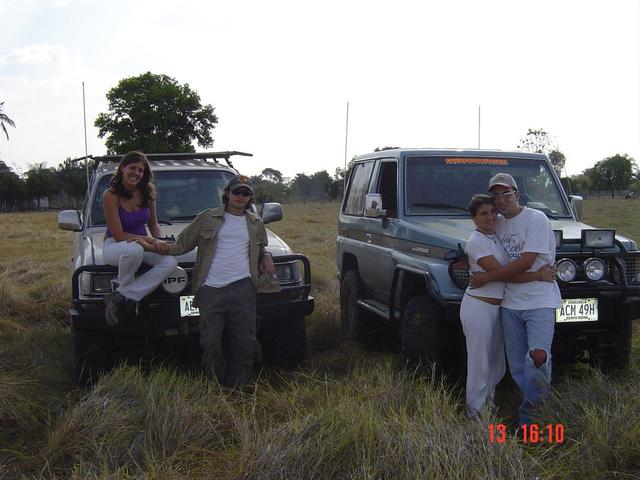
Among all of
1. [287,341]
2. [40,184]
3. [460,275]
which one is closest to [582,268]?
[460,275]

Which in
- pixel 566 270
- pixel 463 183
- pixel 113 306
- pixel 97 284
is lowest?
pixel 113 306

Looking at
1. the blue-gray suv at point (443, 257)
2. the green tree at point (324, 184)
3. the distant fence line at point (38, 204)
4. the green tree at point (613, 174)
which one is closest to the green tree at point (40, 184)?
the distant fence line at point (38, 204)


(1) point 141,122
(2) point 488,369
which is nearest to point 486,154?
→ (2) point 488,369

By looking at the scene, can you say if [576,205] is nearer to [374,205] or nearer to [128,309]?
[374,205]

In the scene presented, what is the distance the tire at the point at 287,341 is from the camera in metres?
5.71

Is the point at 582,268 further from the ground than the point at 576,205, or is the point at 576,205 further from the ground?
the point at 576,205

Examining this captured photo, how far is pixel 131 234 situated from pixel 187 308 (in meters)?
0.65

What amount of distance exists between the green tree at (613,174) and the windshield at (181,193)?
2794 inches

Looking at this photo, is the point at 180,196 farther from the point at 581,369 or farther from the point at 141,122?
the point at 141,122

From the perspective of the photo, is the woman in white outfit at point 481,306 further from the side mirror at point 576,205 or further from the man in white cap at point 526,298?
the side mirror at point 576,205

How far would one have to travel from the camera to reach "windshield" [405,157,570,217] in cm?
597

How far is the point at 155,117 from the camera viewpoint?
30.5 meters

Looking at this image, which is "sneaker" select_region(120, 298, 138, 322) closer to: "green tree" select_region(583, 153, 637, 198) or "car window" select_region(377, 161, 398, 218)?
"car window" select_region(377, 161, 398, 218)
